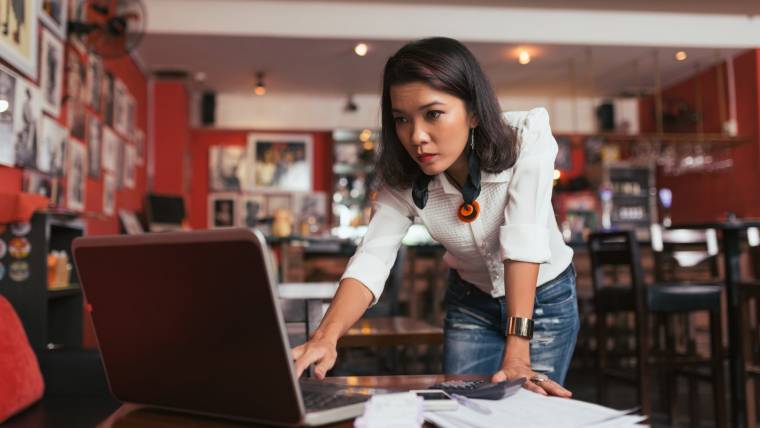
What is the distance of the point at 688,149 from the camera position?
786 cm

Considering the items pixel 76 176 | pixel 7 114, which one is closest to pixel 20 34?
pixel 7 114

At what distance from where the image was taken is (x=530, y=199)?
48.3 inches

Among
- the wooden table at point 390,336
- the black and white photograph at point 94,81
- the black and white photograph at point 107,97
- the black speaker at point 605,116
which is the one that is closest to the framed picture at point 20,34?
the black and white photograph at point 94,81

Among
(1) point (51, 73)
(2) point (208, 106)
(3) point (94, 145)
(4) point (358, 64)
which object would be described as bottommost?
(3) point (94, 145)

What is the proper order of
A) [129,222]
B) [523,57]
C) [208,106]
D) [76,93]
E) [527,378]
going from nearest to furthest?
[527,378] < [76,93] < [129,222] < [523,57] < [208,106]

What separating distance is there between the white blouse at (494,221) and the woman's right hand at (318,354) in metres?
0.19

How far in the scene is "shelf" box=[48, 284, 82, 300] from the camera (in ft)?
10.0

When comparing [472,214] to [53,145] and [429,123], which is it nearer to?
[429,123]

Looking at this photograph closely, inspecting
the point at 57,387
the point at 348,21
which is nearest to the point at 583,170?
the point at 348,21

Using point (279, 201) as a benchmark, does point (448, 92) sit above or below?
below

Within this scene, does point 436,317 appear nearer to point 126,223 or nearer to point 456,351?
point 126,223

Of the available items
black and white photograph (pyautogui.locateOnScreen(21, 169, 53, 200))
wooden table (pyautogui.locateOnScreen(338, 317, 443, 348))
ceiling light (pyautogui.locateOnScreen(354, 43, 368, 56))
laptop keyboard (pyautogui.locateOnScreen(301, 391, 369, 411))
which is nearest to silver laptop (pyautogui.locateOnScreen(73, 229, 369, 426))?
laptop keyboard (pyautogui.locateOnScreen(301, 391, 369, 411))

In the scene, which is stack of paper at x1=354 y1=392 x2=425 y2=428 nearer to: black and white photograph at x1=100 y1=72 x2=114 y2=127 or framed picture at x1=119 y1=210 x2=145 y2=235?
black and white photograph at x1=100 y1=72 x2=114 y2=127

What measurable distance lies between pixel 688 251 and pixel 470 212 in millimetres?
3115
